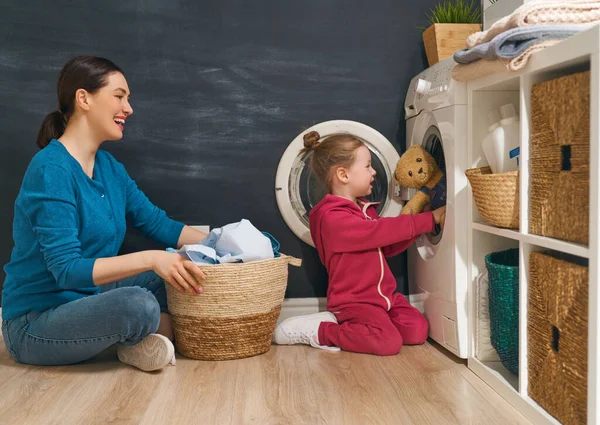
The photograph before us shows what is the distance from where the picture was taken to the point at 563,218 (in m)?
1.44

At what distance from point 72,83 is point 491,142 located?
1.31 m

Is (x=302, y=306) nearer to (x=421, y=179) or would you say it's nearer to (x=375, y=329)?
(x=375, y=329)

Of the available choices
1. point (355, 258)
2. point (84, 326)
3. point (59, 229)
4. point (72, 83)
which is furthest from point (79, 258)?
point (355, 258)

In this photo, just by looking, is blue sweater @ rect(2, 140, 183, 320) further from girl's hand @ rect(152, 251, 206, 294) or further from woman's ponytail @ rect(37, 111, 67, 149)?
girl's hand @ rect(152, 251, 206, 294)

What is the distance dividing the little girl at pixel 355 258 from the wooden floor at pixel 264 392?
79 millimetres

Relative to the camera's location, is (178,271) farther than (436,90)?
No

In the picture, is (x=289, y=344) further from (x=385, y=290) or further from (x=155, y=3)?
(x=155, y=3)

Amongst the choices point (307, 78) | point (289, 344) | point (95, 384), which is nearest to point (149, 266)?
point (95, 384)

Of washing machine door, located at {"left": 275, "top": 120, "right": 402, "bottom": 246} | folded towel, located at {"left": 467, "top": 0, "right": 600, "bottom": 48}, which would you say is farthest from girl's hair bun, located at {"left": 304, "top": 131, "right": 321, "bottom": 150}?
folded towel, located at {"left": 467, "top": 0, "right": 600, "bottom": 48}

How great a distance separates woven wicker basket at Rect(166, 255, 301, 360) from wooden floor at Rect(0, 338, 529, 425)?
0.16 feet

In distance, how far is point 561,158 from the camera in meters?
1.44

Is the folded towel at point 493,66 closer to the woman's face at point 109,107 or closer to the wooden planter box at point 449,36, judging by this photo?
the wooden planter box at point 449,36

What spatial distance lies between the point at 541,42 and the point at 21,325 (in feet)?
5.57

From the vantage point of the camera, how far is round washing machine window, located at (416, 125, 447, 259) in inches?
88.3
